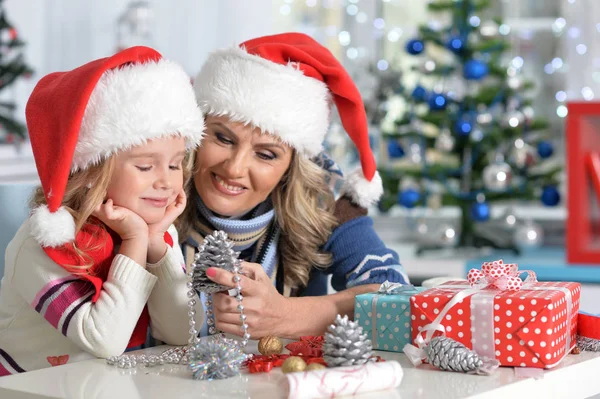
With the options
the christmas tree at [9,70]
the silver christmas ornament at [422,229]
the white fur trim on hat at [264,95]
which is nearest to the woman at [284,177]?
the white fur trim on hat at [264,95]

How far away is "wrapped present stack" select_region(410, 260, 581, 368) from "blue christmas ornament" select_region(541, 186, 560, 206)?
2.26 m

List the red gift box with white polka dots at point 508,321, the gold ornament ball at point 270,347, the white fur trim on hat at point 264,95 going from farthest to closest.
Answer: the white fur trim on hat at point 264,95
the gold ornament ball at point 270,347
the red gift box with white polka dots at point 508,321

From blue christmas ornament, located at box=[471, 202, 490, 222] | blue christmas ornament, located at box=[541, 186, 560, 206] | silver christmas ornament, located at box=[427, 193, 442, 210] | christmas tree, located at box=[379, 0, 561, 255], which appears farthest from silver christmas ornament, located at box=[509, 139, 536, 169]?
silver christmas ornament, located at box=[427, 193, 442, 210]

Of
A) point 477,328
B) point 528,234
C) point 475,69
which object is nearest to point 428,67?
point 475,69

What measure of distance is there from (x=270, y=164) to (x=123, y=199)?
0.37 metres

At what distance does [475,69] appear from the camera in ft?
11.3

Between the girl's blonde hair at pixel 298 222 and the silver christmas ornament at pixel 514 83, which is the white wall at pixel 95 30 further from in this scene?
the girl's blonde hair at pixel 298 222

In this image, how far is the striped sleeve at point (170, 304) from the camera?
1.45 meters

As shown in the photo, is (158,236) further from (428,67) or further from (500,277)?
(428,67)

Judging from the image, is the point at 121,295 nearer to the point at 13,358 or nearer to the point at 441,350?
the point at 13,358

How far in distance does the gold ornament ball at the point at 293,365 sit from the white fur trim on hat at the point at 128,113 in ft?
1.56

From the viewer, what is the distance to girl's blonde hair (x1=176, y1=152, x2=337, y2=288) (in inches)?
69.9

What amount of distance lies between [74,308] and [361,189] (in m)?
0.72

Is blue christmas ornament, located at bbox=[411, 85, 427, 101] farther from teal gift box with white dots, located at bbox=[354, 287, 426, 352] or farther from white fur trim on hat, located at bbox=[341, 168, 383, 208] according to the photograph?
teal gift box with white dots, located at bbox=[354, 287, 426, 352]
